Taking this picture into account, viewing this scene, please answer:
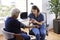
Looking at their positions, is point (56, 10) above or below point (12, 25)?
above

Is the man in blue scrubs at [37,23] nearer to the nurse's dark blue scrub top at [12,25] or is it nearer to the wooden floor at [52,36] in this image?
the nurse's dark blue scrub top at [12,25]

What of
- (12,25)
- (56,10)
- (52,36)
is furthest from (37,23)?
(56,10)

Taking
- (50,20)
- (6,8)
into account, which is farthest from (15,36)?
(50,20)

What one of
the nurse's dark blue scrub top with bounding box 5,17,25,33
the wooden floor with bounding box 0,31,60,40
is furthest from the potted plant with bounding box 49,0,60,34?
the nurse's dark blue scrub top with bounding box 5,17,25,33

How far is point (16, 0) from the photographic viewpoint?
5270 mm

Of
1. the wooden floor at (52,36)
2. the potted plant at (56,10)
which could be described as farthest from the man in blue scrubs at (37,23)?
the potted plant at (56,10)

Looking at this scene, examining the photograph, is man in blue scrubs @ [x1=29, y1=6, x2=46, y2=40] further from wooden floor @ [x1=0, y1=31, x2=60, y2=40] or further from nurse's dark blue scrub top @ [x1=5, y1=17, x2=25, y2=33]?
wooden floor @ [x1=0, y1=31, x2=60, y2=40]

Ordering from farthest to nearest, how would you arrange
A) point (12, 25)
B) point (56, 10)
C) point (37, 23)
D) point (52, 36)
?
point (56, 10), point (52, 36), point (37, 23), point (12, 25)

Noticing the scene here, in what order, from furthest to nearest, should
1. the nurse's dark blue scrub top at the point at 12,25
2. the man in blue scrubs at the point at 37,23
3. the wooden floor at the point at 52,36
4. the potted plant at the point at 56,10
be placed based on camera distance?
the potted plant at the point at 56,10
the wooden floor at the point at 52,36
the man in blue scrubs at the point at 37,23
the nurse's dark blue scrub top at the point at 12,25

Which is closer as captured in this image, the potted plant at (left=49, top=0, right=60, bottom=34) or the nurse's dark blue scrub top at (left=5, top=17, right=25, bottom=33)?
the nurse's dark blue scrub top at (left=5, top=17, right=25, bottom=33)

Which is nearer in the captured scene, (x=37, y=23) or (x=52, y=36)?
(x=37, y=23)

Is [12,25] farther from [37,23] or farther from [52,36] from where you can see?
[52,36]

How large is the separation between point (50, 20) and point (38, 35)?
6.93 feet

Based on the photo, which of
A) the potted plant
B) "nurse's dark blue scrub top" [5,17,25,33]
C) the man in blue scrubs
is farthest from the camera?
the potted plant
